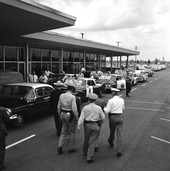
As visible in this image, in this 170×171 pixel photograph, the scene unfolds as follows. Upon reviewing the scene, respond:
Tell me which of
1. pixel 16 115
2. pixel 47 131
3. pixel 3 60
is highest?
pixel 3 60

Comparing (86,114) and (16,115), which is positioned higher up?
(86,114)

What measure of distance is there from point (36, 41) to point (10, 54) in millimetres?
4912

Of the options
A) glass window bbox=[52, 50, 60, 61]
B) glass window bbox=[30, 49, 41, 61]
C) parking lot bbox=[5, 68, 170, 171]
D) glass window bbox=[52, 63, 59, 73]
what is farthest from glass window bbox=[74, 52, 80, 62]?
parking lot bbox=[5, 68, 170, 171]

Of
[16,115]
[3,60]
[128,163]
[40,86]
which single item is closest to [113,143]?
[128,163]

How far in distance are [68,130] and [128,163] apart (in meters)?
1.80

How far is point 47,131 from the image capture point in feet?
27.9

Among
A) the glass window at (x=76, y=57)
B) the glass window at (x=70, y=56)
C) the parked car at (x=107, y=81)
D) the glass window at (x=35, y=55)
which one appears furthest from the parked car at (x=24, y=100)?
the glass window at (x=76, y=57)

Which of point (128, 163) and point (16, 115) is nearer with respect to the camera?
point (128, 163)

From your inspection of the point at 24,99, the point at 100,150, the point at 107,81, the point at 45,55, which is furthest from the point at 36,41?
the point at 100,150

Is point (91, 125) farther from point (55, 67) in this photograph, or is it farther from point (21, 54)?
point (55, 67)

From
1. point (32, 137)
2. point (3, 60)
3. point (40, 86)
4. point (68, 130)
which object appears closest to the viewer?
point (68, 130)

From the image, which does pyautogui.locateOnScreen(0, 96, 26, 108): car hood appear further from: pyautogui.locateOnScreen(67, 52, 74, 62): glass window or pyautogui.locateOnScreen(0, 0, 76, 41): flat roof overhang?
pyautogui.locateOnScreen(67, 52, 74, 62): glass window

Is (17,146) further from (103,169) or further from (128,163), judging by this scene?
(128,163)

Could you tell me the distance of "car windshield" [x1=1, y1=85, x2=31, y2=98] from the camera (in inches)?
391
